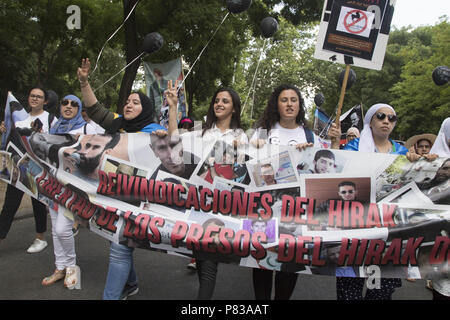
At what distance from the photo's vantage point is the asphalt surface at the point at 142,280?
338cm

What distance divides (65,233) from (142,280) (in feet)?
3.02

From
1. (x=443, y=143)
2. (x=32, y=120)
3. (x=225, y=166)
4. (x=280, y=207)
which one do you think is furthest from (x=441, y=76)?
(x=32, y=120)

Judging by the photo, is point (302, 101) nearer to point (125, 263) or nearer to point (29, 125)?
point (125, 263)

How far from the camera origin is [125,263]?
9.02 feet

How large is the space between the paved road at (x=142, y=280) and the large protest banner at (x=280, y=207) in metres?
0.91

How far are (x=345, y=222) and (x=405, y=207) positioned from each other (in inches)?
18.1

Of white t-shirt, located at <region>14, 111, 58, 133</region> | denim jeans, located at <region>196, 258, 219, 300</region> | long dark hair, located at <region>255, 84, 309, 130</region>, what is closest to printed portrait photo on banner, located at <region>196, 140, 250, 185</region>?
long dark hair, located at <region>255, 84, 309, 130</region>

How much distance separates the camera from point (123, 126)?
3182 millimetres

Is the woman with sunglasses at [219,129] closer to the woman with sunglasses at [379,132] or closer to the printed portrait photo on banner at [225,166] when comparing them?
the printed portrait photo on banner at [225,166]

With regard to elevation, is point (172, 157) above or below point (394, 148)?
below

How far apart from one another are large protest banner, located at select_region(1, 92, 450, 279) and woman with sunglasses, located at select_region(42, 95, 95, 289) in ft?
1.72

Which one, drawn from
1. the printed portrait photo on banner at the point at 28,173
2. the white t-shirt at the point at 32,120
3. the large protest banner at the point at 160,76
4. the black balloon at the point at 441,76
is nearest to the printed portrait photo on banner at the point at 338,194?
the printed portrait photo on banner at the point at 28,173

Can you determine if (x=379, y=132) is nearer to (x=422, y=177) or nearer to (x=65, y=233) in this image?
(x=422, y=177)
